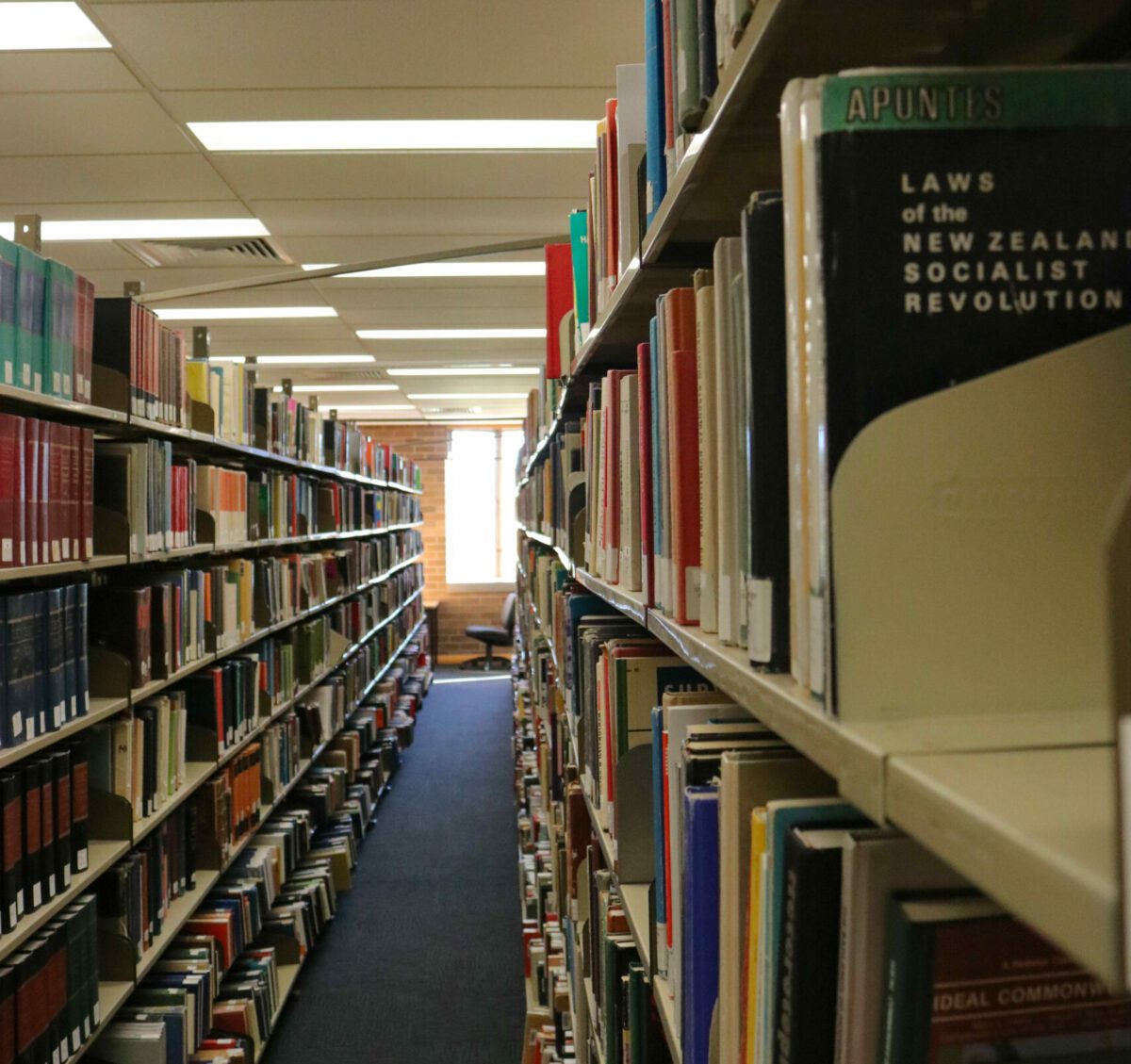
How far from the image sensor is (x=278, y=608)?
167 inches

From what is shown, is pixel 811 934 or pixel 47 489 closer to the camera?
pixel 811 934

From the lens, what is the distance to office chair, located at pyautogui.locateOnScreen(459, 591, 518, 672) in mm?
10664

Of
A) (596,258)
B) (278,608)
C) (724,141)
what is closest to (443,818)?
(278,608)

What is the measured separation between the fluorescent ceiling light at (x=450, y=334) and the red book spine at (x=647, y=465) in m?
5.48

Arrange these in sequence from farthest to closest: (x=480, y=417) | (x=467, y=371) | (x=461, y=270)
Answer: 1. (x=480, y=417)
2. (x=467, y=371)
3. (x=461, y=270)

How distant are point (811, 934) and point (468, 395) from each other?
9.24 meters

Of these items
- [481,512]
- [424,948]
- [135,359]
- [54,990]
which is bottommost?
[424,948]

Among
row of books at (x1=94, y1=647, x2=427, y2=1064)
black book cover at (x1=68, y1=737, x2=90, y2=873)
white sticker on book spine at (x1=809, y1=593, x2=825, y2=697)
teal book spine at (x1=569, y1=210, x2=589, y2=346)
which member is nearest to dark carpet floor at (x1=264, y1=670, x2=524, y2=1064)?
row of books at (x1=94, y1=647, x2=427, y2=1064)

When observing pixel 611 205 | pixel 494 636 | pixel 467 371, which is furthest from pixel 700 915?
pixel 494 636

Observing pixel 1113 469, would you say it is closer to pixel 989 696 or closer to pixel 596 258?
pixel 989 696

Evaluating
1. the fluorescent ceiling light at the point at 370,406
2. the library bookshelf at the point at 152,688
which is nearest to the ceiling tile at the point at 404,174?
the library bookshelf at the point at 152,688

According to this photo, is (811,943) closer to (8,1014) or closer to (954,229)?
(954,229)

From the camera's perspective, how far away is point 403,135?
3326mm

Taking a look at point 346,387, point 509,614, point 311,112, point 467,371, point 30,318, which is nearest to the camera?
point 30,318
